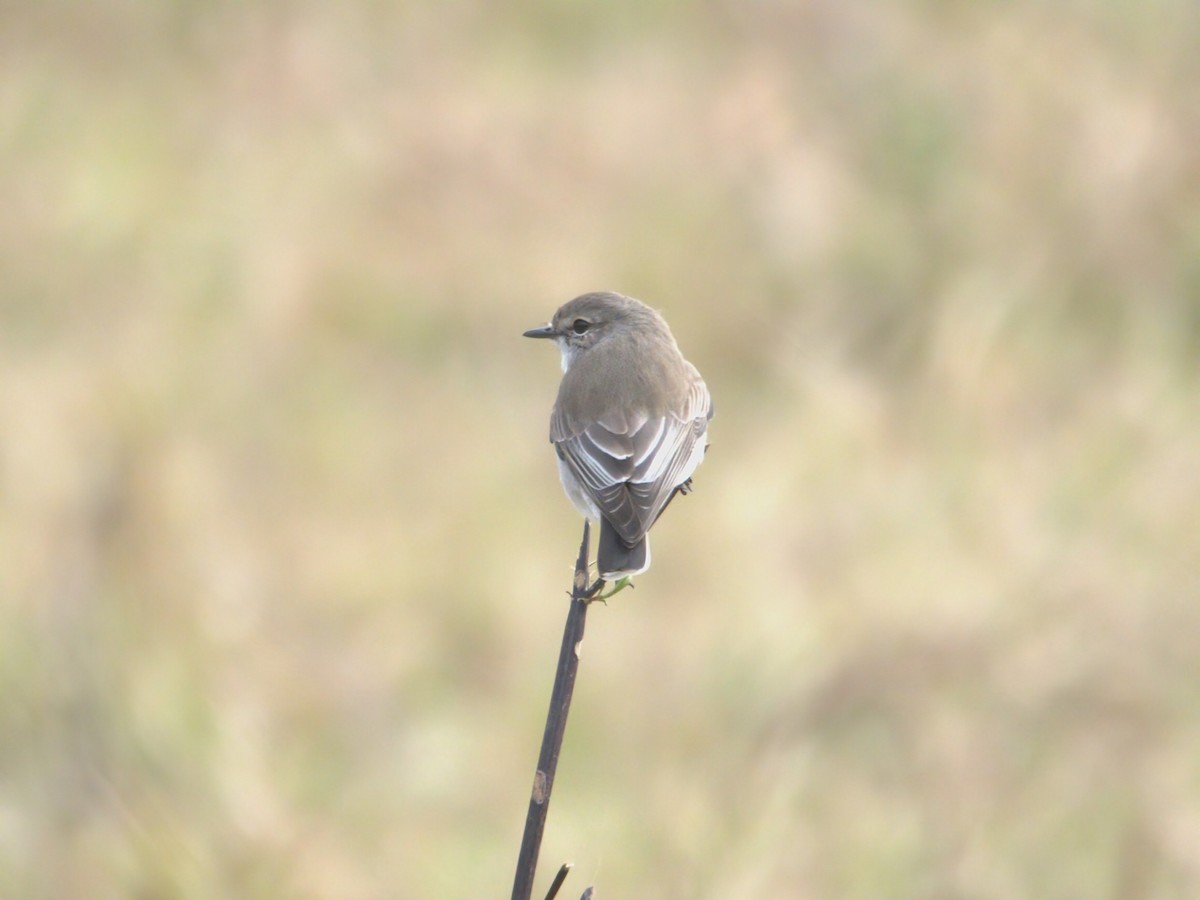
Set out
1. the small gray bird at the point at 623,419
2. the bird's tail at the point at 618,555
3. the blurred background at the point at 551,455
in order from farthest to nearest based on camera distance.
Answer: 1. the blurred background at the point at 551,455
2. the small gray bird at the point at 623,419
3. the bird's tail at the point at 618,555

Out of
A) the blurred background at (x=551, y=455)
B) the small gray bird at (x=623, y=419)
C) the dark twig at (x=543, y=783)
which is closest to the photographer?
the dark twig at (x=543, y=783)

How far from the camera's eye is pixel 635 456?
12.4ft

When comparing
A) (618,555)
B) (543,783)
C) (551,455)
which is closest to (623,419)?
(618,555)

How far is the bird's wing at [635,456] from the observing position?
348 centimetres

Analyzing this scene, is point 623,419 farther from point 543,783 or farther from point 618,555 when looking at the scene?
point 543,783

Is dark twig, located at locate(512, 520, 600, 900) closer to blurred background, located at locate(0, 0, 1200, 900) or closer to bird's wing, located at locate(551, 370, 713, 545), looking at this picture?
bird's wing, located at locate(551, 370, 713, 545)

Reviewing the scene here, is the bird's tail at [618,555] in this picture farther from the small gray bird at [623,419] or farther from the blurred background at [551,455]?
the blurred background at [551,455]

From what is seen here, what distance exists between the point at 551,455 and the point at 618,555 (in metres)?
4.49

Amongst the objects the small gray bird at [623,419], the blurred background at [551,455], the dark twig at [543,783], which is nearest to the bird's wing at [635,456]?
the small gray bird at [623,419]

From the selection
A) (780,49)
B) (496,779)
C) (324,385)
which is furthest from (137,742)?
(780,49)

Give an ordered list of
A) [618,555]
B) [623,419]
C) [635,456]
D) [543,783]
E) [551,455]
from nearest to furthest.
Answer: [543,783] < [618,555] < [635,456] < [623,419] < [551,455]

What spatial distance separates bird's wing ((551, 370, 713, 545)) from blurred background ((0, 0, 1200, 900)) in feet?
5.40

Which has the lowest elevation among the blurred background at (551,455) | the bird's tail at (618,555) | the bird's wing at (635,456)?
the bird's tail at (618,555)

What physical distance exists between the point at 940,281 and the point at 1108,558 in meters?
2.33
